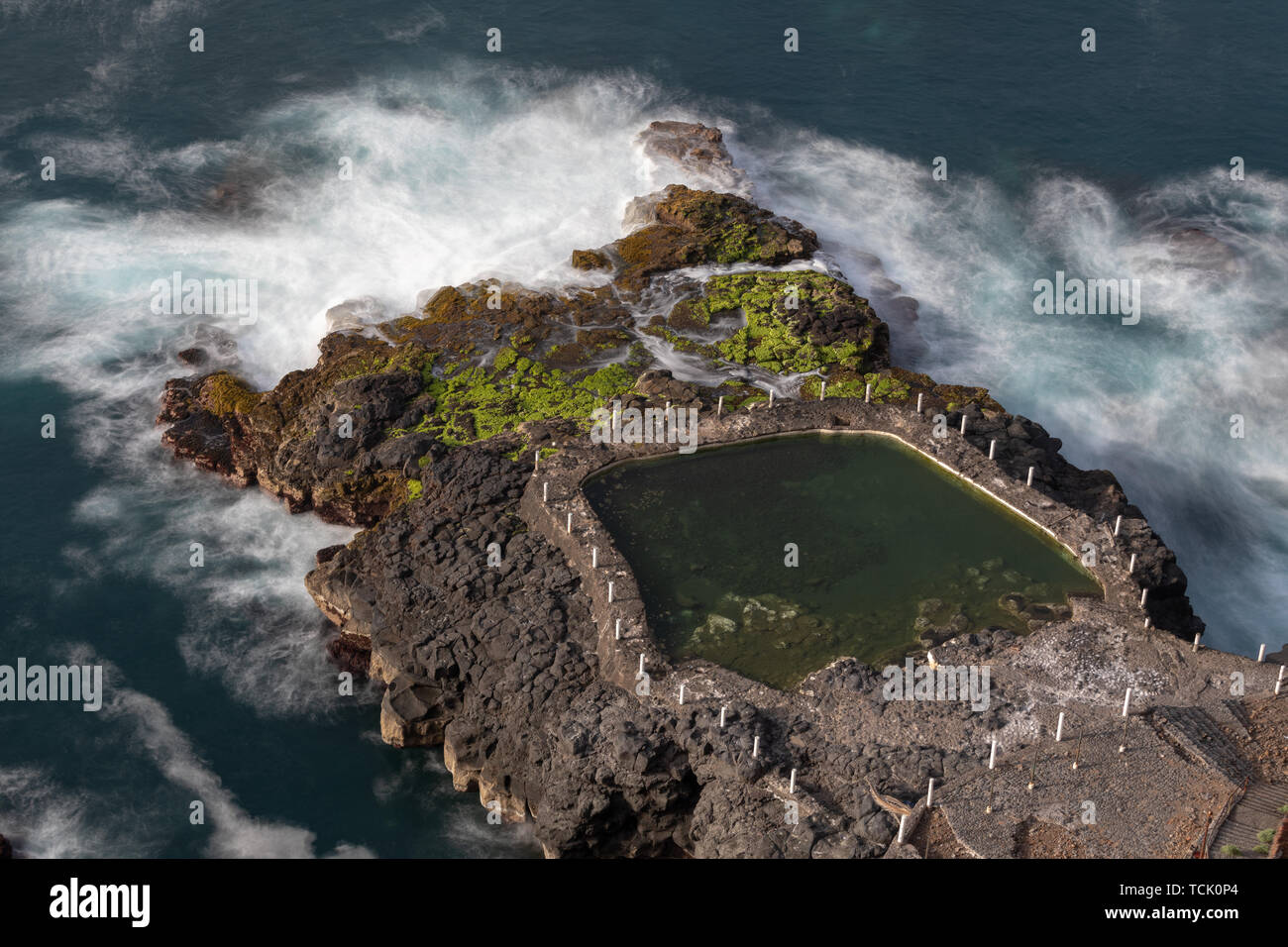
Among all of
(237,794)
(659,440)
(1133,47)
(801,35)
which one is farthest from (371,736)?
(1133,47)

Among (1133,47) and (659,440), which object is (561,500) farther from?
(1133,47)

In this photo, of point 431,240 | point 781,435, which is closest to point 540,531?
point 781,435

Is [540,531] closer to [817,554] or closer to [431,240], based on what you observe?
[817,554]

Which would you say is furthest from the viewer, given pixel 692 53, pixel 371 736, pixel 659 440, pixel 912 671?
pixel 692 53

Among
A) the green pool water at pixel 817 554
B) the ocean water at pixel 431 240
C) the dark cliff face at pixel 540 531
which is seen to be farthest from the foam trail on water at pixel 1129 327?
the green pool water at pixel 817 554

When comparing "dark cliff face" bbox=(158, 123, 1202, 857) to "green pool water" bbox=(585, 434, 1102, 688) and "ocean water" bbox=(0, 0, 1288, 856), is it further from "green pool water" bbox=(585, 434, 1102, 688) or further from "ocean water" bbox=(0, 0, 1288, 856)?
"ocean water" bbox=(0, 0, 1288, 856)

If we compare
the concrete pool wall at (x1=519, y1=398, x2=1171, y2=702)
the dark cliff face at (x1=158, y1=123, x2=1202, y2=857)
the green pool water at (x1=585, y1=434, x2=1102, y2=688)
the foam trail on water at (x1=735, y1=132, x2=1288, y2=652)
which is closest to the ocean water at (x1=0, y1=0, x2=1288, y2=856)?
the foam trail on water at (x1=735, y1=132, x2=1288, y2=652)
